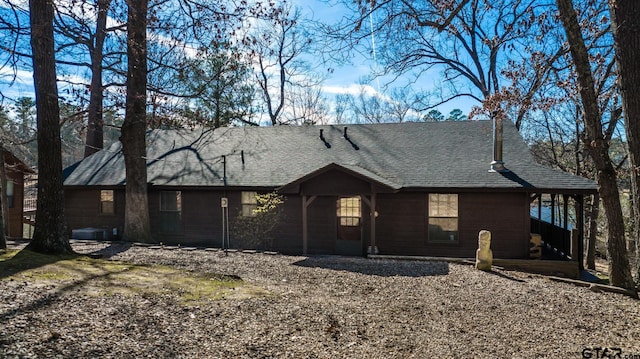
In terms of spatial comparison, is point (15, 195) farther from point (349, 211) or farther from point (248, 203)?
point (349, 211)

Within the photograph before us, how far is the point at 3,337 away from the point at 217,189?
37.1ft

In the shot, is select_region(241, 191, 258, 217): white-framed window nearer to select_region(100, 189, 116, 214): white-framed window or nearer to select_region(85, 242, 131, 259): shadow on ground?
select_region(85, 242, 131, 259): shadow on ground

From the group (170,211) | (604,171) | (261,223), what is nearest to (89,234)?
(170,211)

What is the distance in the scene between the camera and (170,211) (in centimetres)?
1655

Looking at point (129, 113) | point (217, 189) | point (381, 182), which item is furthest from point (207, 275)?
point (129, 113)

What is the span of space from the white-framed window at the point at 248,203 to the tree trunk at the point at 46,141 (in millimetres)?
6932

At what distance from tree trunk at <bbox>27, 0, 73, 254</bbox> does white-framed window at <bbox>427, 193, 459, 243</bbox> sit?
1020 centimetres

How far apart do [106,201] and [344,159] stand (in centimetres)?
1004

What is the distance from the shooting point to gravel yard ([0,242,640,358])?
4.72 metres

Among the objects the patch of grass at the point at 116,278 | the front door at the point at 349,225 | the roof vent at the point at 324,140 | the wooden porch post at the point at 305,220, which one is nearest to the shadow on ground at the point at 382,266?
the wooden porch post at the point at 305,220

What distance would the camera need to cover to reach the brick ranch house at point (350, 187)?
13.1 metres

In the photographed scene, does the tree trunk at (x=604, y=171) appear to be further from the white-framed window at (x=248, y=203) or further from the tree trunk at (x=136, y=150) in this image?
A: the tree trunk at (x=136, y=150)

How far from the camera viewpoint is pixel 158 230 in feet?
54.6

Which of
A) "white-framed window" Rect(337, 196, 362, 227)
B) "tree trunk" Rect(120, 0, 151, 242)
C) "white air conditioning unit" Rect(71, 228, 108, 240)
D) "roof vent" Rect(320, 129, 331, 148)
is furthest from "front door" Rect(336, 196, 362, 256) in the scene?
"white air conditioning unit" Rect(71, 228, 108, 240)
